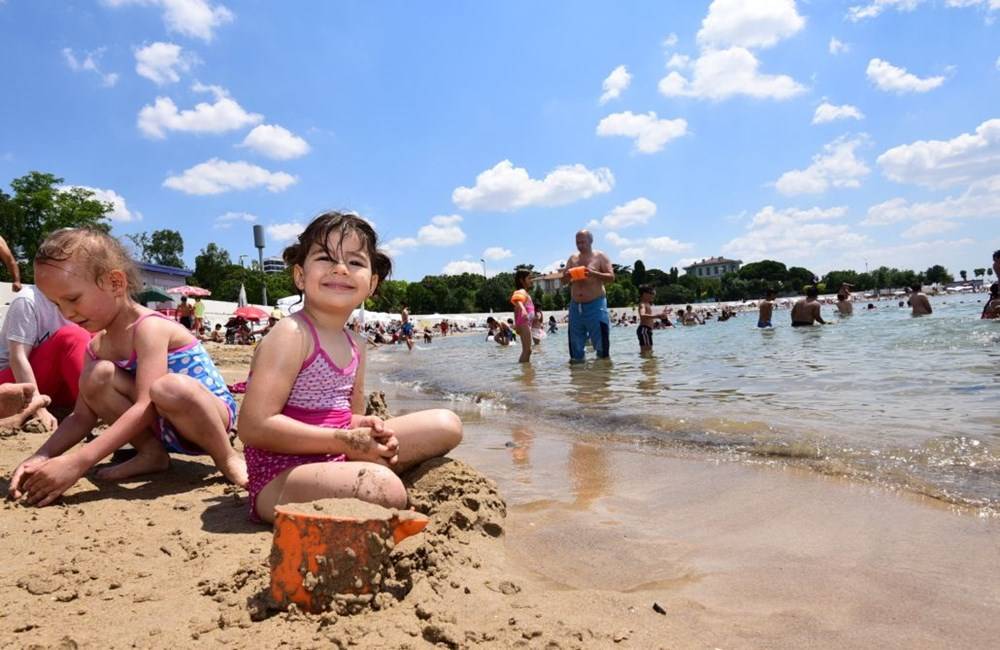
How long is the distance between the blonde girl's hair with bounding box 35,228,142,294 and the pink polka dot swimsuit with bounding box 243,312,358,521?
106 centimetres

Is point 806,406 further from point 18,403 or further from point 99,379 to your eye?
point 18,403

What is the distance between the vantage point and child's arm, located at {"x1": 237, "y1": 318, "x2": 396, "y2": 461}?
189 centimetres

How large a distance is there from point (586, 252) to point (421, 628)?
7.64 meters

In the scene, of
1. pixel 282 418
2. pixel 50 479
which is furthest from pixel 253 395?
pixel 50 479

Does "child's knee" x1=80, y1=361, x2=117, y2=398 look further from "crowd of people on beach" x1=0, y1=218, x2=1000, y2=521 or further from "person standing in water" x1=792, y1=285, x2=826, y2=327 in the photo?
"person standing in water" x1=792, y1=285, x2=826, y2=327

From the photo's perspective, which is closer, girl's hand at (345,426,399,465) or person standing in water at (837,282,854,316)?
girl's hand at (345,426,399,465)

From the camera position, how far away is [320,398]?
6.75ft

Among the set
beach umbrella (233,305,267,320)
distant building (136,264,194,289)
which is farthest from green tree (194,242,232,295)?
beach umbrella (233,305,267,320)

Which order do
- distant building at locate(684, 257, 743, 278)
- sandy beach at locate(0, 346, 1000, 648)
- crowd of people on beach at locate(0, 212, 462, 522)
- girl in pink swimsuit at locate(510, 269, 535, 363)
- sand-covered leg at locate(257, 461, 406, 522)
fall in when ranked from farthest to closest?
distant building at locate(684, 257, 743, 278)
girl in pink swimsuit at locate(510, 269, 535, 363)
crowd of people on beach at locate(0, 212, 462, 522)
sand-covered leg at locate(257, 461, 406, 522)
sandy beach at locate(0, 346, 1000, 648)

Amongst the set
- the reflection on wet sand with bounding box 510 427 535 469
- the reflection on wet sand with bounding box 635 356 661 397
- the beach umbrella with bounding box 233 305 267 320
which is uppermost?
the beach umbrella with bounding box 233 305 267 320

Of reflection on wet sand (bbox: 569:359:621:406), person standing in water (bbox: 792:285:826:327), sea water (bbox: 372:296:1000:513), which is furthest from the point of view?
person standing in water (bbox: 792:285:826:327)

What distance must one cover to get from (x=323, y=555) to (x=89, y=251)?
1.83 m

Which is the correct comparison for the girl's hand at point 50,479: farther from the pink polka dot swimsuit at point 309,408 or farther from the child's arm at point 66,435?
the pink polka dot swimsuit at point 309,408

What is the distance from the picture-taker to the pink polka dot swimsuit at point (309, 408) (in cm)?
200
